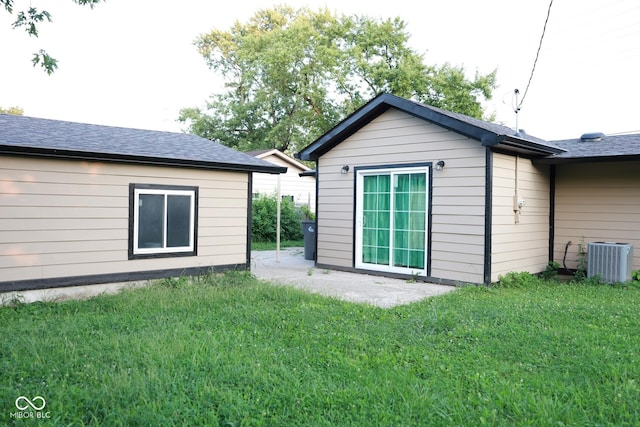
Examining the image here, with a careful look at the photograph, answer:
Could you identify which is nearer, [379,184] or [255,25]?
[379,184]

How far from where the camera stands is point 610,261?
812 centimetres

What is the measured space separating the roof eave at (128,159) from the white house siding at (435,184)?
66.3 inches

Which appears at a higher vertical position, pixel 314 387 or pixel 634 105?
pixel 634 105

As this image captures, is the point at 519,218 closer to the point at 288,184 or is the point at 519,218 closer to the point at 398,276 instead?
the point at 398,276

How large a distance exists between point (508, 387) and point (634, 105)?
1865cm

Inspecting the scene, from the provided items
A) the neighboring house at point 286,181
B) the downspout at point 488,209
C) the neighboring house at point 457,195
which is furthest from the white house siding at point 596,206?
the neighboring house at point 286,181

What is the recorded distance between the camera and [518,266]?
27.2 ft

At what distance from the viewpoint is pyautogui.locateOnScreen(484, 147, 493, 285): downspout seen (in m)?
7.43

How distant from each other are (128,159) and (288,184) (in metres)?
14.6

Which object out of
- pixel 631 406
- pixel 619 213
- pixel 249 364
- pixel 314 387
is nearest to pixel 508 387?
pixel 631 406

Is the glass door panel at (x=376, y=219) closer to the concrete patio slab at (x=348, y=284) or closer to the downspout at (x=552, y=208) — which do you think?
the concrete patio slab at (x=348, y=284)

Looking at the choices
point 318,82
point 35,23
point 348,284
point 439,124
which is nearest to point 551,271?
point 439,124

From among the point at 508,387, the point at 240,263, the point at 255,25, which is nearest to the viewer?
the point at 508,387

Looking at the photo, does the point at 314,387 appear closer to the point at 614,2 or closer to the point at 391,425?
the point at 391,425
